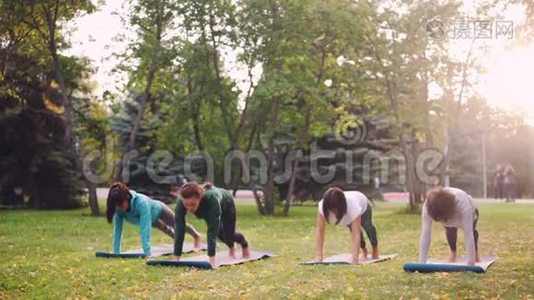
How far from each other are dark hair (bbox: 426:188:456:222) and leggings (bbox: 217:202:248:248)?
11.2 ft

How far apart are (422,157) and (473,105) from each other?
3.14 metres

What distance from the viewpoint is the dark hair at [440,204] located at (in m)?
9.15

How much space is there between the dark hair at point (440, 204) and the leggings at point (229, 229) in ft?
11.2

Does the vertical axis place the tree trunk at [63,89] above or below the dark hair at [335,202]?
above

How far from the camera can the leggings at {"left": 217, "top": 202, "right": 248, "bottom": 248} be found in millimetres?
11414

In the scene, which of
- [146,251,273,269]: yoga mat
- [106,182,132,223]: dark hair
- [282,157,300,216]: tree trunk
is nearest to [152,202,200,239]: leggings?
[106,182,132,223]: dark hair

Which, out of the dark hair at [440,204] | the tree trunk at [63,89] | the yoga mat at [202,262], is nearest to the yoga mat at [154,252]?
the yoga mat at [202,262]

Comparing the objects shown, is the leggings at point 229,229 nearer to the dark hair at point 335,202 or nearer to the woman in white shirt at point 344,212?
the woman in white shirt at point 344,212

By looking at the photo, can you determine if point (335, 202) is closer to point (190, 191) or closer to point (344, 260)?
point (344, 260)

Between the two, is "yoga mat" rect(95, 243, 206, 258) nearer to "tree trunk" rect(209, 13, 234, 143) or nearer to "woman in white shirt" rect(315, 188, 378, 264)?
"woman in white shirt" rect(315, 188, 378, 264)

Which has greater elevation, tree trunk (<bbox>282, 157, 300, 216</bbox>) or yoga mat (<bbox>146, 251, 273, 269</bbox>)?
tree trunk (<bbox>282, 157, 300, 216</bbox>)

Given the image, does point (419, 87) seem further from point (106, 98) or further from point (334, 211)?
point (334, 211)

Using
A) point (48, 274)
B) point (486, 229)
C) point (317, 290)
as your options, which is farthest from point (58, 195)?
point (317, 290)

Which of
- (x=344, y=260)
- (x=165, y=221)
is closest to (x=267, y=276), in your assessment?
(x=344, y=260)
